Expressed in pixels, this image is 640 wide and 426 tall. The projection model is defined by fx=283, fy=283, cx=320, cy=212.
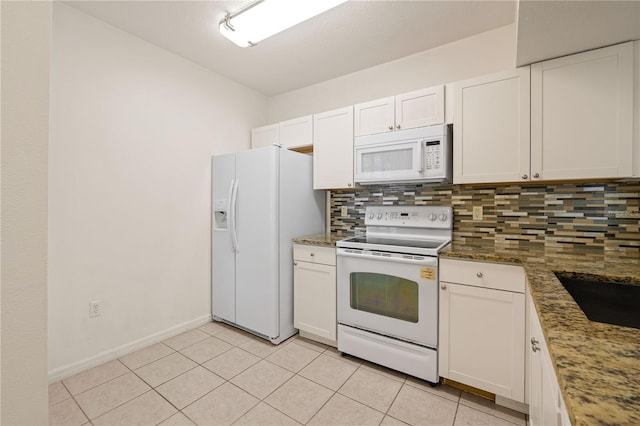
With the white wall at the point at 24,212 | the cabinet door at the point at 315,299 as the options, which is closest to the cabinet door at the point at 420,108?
the cabinet door at the point at 315,299

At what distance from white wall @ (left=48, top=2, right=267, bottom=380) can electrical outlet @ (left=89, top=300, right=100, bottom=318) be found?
0.09 feet

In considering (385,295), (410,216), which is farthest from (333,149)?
(385,295)

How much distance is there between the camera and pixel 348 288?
220 centimetres

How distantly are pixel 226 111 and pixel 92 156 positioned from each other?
135cm

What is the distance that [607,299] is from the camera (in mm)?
1237

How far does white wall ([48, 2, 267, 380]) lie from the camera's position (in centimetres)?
197

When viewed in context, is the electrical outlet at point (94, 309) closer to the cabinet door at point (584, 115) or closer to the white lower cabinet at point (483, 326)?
the white lower cabinet at point (483, 326)

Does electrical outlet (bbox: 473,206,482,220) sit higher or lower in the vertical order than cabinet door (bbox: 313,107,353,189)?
lower

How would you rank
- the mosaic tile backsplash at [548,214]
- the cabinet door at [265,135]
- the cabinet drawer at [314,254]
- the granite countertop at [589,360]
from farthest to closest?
the cabinet door at [265,135] → the cabinet drawer at [314,254] → the mosaic tile backsplash at [548,214] → the granite countertop at [589,360]

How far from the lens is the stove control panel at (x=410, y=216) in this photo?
2289mm

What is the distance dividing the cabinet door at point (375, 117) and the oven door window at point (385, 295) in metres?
1.18

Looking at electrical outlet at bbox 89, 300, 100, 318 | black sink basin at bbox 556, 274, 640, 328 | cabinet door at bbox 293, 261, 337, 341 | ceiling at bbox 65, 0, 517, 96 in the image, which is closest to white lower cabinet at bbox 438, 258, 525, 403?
black sink basin at bbox 556, 274, 640, 328

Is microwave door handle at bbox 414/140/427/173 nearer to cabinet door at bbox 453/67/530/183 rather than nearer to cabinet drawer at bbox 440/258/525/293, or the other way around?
cabinet door at bbox 453/67/530/183

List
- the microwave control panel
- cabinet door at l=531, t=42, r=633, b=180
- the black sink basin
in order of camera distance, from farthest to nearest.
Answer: the microwave control panel, cabinet door at l=531, t=42, r=633, b=180, the black sink basin
